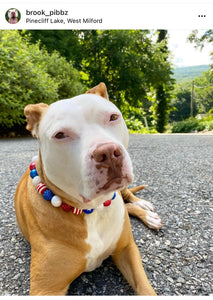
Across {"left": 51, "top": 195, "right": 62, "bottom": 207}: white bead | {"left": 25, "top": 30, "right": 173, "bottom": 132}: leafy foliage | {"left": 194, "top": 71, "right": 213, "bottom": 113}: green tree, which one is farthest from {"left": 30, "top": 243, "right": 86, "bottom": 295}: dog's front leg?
{"left": 194, "top": 71, "right": 213, "bottom": 113}: green tree

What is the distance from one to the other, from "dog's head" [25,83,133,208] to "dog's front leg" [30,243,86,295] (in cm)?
28

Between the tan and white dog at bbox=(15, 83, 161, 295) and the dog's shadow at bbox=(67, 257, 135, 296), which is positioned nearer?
the tan and white dog at bbox=(15, 83, 161, 295)

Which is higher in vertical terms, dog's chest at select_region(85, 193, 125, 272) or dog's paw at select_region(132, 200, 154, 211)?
dog's chest at select_region(85, 193, 125, 272)

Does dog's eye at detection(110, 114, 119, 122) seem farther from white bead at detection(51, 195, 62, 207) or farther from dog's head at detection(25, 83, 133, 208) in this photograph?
white bead at detection(51, 195, 62, 207)

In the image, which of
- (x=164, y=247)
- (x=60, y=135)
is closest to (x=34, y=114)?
(x=60, y=135)

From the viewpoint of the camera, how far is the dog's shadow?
133 centimetres

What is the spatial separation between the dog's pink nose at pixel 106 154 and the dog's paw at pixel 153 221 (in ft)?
3.87

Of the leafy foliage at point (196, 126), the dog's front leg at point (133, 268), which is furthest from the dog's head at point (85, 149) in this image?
the leafy foliage at point (196, 126)

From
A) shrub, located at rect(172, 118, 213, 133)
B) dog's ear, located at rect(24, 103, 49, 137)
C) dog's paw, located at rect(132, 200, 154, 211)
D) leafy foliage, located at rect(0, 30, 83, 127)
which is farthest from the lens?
shrub, located at rect(172, 118, 213, 133)

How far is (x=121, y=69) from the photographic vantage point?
11539mm

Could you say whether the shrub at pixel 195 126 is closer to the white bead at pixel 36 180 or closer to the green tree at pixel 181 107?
the white bead at pixel 36 180

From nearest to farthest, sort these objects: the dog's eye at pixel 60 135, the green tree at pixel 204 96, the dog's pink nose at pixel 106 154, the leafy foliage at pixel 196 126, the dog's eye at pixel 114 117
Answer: the dog's pink nose at pixel 106 154, the dog's eye at pixel 60 135, the dog's eye at pixel 114 117, the leafy foliage at pixel 196 126, the green tree at pixel 204 96
